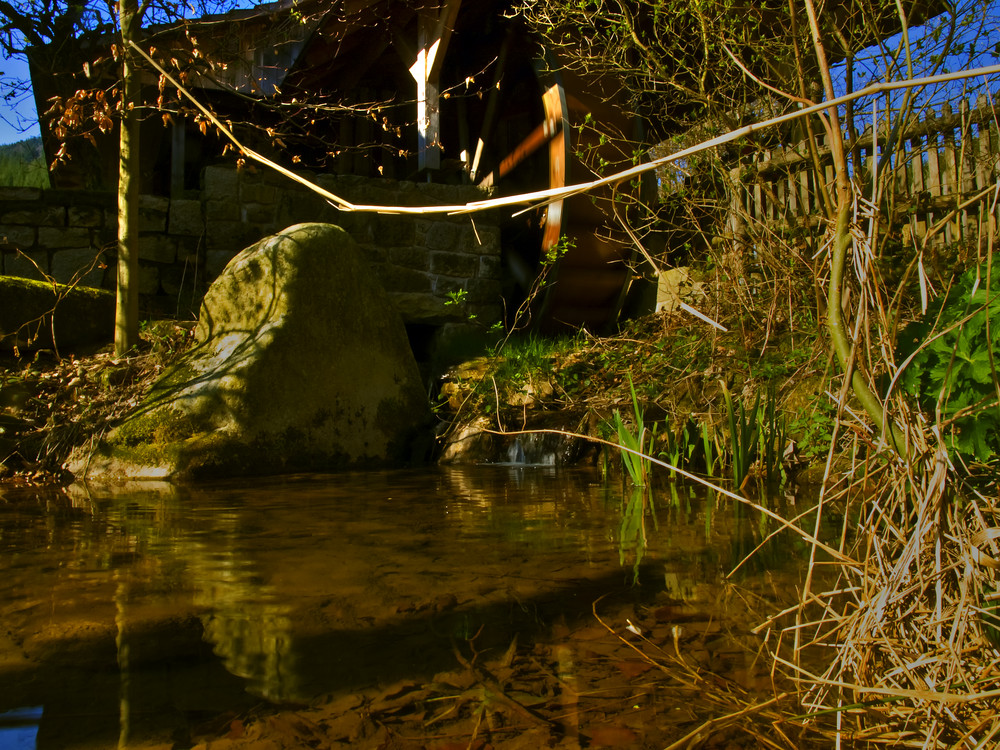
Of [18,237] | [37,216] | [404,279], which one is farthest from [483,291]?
[18,237]

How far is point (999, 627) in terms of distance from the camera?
103 centimetres

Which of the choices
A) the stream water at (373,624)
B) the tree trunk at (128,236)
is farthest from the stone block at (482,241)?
the stream water at (373,624)

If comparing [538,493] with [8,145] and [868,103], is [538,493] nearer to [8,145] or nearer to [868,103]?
[868,103]

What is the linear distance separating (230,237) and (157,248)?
0.63 metres

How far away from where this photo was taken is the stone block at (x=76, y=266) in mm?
6699

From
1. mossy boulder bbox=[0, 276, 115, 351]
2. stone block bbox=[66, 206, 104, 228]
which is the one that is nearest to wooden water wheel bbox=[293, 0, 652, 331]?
stone block bbox=[66, 206, 104, 228]

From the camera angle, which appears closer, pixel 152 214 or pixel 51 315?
pixel 51 315

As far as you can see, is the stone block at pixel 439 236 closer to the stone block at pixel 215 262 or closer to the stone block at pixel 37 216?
the stone block at pixel 215 262

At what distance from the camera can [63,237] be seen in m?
6.74

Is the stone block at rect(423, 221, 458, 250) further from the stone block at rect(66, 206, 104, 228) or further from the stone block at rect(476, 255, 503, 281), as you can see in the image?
the stone block at rect(66, 206, 104, 228)

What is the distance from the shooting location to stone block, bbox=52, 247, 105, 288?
22.0 feet

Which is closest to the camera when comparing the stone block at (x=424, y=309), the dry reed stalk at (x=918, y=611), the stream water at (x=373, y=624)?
the dry reed stalk at (x=918, y=611)

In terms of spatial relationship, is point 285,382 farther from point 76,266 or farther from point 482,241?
point 482,241

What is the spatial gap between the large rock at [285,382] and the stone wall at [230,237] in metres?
1.43
